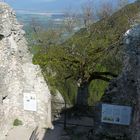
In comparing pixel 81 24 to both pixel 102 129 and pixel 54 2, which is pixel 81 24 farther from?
pixel 102 129

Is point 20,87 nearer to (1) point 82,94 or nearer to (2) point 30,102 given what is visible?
(2) point 30,102

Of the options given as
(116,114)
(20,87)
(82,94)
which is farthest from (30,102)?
(82,94)

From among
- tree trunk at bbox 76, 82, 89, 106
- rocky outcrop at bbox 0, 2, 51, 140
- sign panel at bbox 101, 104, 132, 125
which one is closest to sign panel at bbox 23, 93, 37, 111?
rocky outcrop at bbox 0, 2, 51, 140

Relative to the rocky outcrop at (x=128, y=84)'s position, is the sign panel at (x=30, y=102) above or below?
below

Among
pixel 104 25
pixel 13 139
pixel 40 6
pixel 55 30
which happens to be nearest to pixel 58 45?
pixel 55 30

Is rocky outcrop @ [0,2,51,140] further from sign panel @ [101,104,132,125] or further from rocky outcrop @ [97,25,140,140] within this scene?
rocky outcrop @ [97,25,140,140]

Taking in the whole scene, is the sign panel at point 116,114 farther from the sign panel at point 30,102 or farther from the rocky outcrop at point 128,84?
the sign panel at point 30,102

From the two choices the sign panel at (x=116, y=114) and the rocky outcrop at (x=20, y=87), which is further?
the rocky outcrop at (x=20, y=87)

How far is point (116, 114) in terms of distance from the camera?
39.6 feet

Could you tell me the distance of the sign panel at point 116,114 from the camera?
11.9 m

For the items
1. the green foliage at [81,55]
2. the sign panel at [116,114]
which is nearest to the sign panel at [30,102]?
the green foliage at [81,55]

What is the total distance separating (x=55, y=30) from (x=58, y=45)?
1.23m

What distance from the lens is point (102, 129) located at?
1226cm

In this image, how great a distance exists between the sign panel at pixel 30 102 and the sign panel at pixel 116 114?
2765 mm
